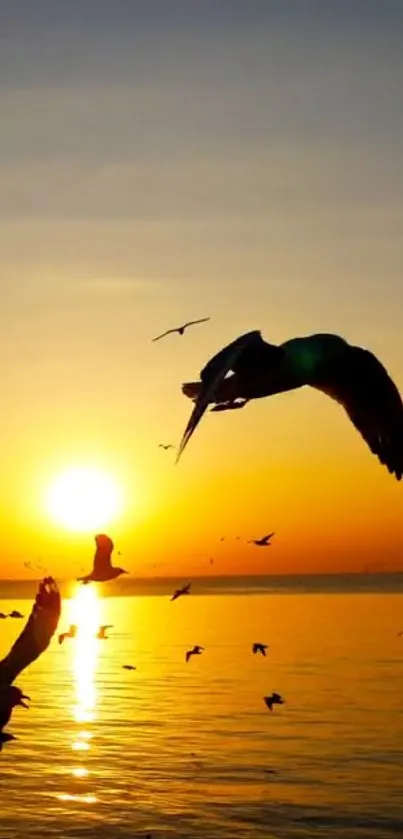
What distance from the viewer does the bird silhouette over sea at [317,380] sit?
12031mm

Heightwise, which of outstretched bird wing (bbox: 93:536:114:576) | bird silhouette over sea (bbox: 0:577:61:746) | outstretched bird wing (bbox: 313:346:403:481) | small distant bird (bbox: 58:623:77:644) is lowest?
bird silhouette over sea (bbox: 0:577:61:746)

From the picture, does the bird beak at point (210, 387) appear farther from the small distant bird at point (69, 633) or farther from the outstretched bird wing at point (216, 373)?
the small distant bird at point (69, 633)

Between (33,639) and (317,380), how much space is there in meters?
5.15

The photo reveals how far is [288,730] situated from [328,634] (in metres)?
34.4

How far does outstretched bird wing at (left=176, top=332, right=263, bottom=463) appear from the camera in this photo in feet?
37.0

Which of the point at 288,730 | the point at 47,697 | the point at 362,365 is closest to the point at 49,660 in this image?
the point at 47,697

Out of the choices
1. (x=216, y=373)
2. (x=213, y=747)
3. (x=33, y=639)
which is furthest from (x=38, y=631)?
(x=213, y=747)

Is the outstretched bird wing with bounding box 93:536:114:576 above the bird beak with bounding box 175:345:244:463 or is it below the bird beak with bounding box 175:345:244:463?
above

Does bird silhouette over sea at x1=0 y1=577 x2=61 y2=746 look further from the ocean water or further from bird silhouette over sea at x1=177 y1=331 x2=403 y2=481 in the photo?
→ the ocean water

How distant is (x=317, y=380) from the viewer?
544 inches

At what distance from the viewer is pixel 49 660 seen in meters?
68.1

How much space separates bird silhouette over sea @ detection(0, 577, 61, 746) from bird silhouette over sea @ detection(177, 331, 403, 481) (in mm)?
3915

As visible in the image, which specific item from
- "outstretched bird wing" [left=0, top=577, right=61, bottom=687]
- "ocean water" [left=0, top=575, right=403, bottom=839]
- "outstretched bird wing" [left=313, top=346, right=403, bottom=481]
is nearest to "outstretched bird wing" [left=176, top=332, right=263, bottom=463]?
"outstretched bird wing" [left=313, top=346, right=403, bottom=481]

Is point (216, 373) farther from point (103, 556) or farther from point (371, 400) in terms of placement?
point (103, 556)
